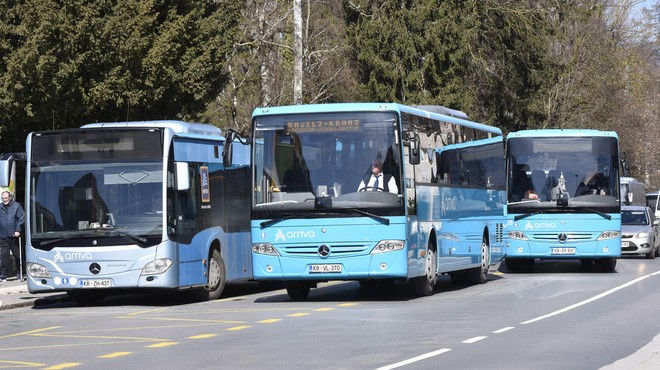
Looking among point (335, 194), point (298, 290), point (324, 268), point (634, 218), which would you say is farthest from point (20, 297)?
point (634, 218)

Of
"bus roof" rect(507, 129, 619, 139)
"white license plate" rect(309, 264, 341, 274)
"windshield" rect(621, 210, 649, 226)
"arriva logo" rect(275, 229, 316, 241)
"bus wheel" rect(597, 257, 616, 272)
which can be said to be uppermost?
"bus roof" rect(507, 129, 619, 139)

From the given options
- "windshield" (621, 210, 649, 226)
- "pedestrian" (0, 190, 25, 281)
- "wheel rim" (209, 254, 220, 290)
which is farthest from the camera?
"windshield" (621, 210, 649, 226)

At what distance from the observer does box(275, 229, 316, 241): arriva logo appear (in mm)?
20562

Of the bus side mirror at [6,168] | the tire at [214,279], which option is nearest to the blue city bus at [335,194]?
the tire at [214,279]

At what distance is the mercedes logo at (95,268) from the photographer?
68.4 feet

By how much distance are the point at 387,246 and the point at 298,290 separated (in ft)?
7.99

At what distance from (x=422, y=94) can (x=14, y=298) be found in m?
30.7

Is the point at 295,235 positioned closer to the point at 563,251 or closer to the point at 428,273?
the point at 428,273

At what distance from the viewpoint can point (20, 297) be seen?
23719 mm

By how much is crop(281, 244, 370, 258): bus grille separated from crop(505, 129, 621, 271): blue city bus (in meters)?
10.5

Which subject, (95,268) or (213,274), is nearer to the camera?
(95,268)

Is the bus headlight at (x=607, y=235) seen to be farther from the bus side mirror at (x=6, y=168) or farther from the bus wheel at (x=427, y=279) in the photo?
the bus side mirror at (x=6, y=168)

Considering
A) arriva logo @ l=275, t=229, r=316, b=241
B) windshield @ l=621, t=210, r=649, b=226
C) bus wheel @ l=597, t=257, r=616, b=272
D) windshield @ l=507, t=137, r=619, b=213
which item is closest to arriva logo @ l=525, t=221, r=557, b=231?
windshield @ l=507, t=137, r=619, b=213

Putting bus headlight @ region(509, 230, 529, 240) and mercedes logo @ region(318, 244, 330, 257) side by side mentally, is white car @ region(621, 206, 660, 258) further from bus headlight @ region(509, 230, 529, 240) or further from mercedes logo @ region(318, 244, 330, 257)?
mercedes logo @ region(318, 244, 330, 257)
